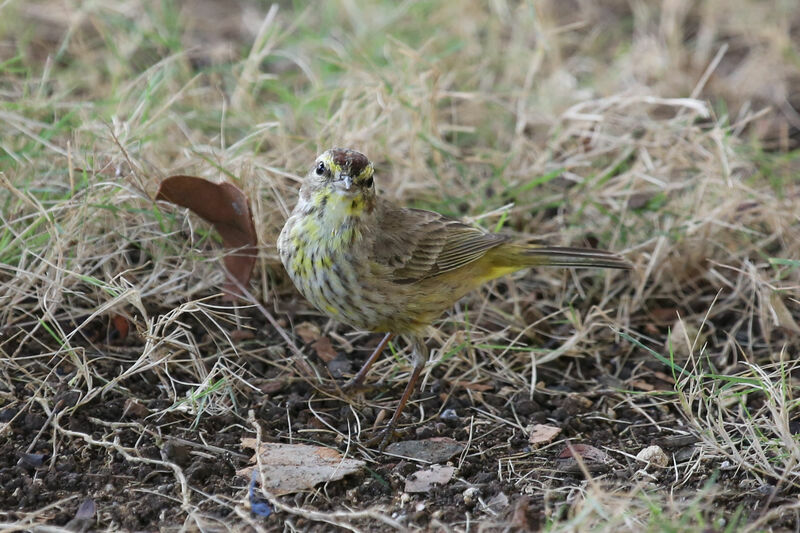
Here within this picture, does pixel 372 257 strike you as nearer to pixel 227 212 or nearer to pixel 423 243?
pixel 423 243

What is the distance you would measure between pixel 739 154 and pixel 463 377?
2447mm

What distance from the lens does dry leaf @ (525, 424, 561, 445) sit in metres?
3.91

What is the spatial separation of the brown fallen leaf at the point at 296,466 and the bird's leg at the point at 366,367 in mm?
552

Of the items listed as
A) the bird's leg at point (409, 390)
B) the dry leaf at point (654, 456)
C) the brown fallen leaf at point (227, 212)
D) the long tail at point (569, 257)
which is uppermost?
the brown fallen leaf at point (227, 212)

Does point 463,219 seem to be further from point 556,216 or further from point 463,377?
point 463,377

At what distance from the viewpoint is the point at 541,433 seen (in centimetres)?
397

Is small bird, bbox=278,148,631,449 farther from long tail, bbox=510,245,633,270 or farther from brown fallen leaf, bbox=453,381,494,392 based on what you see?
brown fallen leaf, bbox=453,381,494,392

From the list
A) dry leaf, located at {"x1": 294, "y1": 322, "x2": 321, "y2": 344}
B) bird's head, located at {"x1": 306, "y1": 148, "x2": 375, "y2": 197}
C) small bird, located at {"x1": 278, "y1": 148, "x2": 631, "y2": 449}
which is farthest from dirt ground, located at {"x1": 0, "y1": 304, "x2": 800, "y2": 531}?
bird's head, located at {"x1": 306, "y1": 148, "x2": 375, "y2": 197}

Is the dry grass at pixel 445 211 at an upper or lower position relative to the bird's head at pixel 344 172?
lower

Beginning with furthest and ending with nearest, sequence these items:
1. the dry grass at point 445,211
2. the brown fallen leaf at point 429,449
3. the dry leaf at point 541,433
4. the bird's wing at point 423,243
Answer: the bird's wing at point 423,243
the dry leaf at point 541,433
the brown fallen leaf at point 429,449
the dry grass at point 445,211

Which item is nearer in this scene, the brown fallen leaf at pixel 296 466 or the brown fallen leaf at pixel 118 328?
the brown fallen leaf at pixel 296 466

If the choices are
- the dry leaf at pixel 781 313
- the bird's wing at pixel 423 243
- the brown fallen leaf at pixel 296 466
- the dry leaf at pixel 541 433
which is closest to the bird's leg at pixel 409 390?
the brown fallen leaf at pixel 296 466

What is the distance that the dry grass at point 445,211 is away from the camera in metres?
3.62

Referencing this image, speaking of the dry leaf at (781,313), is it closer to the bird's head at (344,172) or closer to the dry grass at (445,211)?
the dry grass at (445,211)
